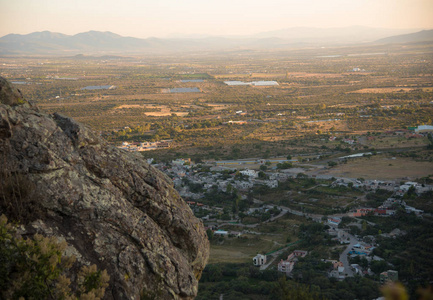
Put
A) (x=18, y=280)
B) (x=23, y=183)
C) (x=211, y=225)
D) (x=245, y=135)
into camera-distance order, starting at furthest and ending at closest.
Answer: (x=245, y=135) → (x=211, y=225) → (x=23, y=183) → (x=18, y=280)

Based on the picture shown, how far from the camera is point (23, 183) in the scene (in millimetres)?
6441

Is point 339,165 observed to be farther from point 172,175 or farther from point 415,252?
point 415,252

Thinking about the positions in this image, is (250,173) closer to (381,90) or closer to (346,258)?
(346,258)

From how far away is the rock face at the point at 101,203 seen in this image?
6602 millimetres

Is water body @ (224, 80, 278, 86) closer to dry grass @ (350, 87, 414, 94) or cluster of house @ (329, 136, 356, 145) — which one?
dry grass @ (350, 87, 414, 94)

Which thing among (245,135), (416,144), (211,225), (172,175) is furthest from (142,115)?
(211,225)

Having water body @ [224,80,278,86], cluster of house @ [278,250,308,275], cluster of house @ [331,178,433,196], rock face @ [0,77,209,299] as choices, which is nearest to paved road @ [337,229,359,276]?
cluster of house @ [278,250,308,275]

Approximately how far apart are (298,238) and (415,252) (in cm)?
599

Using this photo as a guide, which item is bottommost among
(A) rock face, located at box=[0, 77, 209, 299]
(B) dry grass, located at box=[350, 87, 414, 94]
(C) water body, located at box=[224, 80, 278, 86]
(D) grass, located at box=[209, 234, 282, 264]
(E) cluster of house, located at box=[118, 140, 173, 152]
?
(D) grass, located at box=[209, 234, 282, 264]

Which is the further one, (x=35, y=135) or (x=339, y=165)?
(x=339, y=165)

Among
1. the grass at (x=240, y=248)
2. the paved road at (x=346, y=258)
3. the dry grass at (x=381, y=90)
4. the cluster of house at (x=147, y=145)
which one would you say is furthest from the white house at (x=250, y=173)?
the dry grass at (x=381, y=90)

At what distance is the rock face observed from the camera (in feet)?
21.7

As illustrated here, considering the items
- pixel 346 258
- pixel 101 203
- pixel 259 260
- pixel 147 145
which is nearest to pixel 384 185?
pixel 346 258

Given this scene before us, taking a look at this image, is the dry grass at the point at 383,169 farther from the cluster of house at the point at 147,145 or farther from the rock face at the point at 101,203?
the rock face at the point at 101,203
